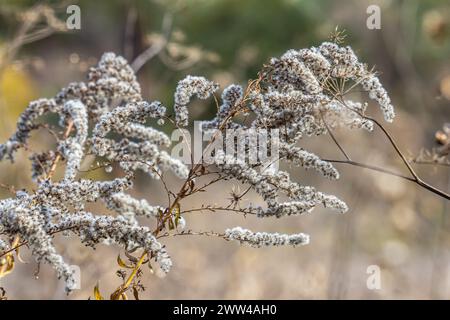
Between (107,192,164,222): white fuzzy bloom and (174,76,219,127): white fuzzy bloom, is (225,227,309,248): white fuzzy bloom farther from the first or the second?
(174,76,219,127): white fuzzy bloom

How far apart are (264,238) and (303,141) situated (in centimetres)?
876

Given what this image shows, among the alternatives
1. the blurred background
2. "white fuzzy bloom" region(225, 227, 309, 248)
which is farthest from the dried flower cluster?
the blurred background

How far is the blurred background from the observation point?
5828mm

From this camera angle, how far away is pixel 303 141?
11.0 meters

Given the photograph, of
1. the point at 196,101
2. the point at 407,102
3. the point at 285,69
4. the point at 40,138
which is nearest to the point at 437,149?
the point at 285,69

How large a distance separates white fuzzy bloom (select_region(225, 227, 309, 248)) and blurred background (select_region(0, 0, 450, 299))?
760mm

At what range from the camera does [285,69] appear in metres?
2.47

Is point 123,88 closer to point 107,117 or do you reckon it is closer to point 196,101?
point 107,117

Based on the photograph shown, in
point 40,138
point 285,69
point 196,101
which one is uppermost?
point 196,101

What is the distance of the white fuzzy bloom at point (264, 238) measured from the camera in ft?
7.62

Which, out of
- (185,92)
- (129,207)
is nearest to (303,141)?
(185,92)

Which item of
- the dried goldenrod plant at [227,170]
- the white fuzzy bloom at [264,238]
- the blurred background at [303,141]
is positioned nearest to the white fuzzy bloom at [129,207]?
the dried goldenrod plant at [227,170]

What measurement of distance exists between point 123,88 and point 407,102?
10634 millimetres

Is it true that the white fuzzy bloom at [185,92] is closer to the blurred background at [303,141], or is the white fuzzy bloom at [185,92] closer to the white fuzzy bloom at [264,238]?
the white fuzzy bloom at [264,238]
